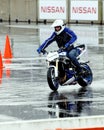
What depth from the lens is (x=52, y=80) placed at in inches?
640

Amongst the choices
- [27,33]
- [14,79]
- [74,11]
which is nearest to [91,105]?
[14,79]

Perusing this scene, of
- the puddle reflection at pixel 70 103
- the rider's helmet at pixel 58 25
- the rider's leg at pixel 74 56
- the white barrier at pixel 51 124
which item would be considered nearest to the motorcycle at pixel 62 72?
the rider's leg at pixel 74 56

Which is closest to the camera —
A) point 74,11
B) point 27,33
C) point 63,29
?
point 63,29

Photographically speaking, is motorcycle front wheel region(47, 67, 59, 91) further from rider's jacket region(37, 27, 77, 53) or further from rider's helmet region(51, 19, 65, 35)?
rider's helmet region(51, 19, 65, 35)

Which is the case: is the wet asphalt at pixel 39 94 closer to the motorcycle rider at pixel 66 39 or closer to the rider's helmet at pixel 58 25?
the motorcycle rider at pixel 66 39

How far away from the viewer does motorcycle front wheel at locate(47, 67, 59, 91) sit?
1625 centimetres

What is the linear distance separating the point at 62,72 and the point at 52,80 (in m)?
0.61

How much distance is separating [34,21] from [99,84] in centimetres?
3803

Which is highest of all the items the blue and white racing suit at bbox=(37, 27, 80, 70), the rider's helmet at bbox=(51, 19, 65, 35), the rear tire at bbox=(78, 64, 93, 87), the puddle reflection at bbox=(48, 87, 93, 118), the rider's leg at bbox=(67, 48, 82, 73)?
the rider's helmet at bbox=(51, 19, 65, 35)

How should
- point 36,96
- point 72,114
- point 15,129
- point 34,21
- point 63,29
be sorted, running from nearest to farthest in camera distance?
point 15,129 < point 72,114 < point 36,96 < point 63,29 < point 34,21

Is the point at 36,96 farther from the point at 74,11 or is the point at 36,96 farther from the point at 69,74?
the point at 74,11

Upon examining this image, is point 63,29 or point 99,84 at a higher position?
point 63,29

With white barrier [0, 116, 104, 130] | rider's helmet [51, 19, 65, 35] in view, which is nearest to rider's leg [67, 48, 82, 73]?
rider's helmet [51, 19, 65, 35]

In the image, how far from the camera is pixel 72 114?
1300 cm
